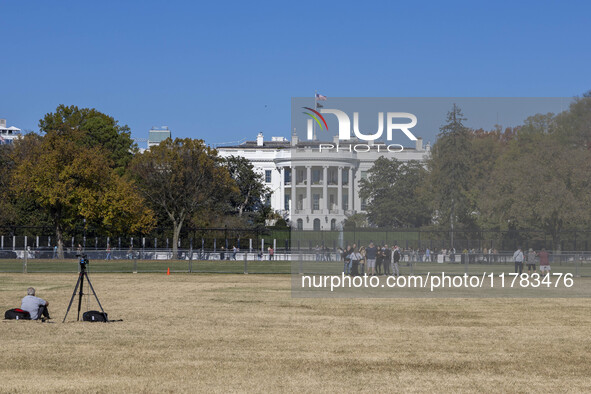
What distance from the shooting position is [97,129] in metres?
82.6

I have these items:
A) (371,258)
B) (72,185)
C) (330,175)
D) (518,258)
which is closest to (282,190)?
(72,185)

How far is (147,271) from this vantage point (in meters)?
49.3

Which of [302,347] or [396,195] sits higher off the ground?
[396,195]

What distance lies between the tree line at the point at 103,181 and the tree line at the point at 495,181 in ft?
95.2

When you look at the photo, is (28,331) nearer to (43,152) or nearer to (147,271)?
(147,271)

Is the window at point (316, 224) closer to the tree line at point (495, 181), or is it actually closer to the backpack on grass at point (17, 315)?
the tree line at point (495, 181)

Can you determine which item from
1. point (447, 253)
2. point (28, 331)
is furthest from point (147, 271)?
point (28, 331)

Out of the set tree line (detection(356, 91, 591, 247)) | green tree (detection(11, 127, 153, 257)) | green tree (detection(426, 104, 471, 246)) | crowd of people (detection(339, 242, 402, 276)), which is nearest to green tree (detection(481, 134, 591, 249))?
tree line (detection(356, 91, 591, 247))

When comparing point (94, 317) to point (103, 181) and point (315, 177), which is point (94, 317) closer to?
point (315, 177)

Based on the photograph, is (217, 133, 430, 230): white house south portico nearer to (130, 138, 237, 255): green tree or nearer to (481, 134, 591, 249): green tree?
(481, 134, 591, 249): green tree

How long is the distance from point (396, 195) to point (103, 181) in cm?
3700

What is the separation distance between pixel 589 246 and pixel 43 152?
44.5 m

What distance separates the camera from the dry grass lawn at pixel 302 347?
13.2 meters

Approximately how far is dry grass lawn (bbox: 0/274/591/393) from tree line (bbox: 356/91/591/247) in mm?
11630
